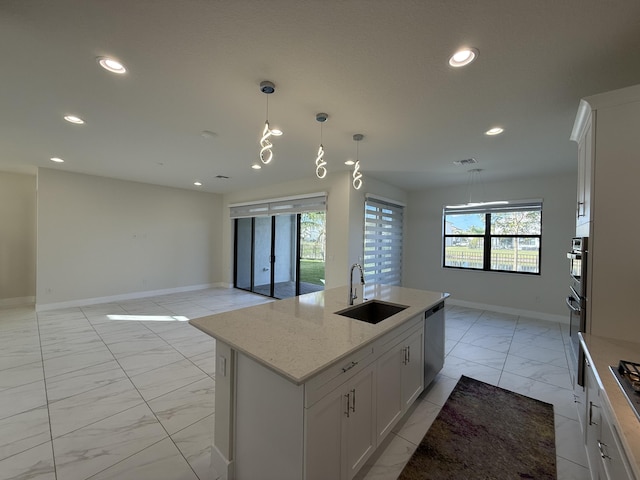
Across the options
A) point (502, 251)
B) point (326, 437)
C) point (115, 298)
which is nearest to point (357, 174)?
point (326, 437)

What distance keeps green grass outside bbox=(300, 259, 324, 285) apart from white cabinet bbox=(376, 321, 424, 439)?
10.8ft

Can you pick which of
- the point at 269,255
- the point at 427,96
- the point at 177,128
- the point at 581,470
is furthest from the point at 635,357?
the point at 269,255

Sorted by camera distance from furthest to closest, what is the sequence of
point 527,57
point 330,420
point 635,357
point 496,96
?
point 496,96
point 527,57
point 635,357
point 330,420

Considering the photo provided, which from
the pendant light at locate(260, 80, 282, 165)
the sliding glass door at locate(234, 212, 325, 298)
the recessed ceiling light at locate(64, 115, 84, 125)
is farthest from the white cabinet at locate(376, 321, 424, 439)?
the recessed ceiling light at locate(64, 115, 84, 125)

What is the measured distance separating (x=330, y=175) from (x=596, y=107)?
3.53m

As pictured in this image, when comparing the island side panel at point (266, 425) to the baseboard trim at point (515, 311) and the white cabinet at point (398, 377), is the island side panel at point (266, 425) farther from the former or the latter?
the baseboard trim at point (515, 311)

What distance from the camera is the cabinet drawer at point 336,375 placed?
122 cm

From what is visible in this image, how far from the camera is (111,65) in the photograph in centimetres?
185

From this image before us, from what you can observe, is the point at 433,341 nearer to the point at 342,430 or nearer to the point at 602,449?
the point at 602,449

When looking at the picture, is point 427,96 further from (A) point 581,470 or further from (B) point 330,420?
(A) point 581,470

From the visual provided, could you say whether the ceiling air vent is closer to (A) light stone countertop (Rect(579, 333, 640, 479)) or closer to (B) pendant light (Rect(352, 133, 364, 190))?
(B) pendant light (Rect(352, 133, 364, 190))

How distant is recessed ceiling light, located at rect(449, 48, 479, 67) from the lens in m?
1.62

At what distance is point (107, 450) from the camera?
1812 mm

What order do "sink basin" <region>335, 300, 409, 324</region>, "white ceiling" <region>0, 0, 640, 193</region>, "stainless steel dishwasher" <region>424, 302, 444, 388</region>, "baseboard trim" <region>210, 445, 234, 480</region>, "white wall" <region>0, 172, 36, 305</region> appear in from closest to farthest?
"white ceiling" <region>0, 0, 640, 193</region> → "baseboard trim" <region>210, 445, 234, 480</region> → "sink basin" <region>335, 300, 409, 324</region> → "stainless steel dishwasher" <region>424, 302, 444, 388</region> → "white wall" <region>0, 172, 36, 305</region>
